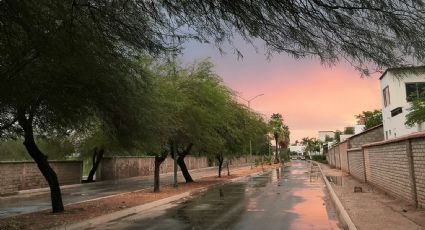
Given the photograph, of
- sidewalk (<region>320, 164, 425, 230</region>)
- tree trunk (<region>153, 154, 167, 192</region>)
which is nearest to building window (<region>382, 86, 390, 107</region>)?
tree trunk (<region>153, 154, 167, 192</region>)

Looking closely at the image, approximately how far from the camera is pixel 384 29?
7.38 m

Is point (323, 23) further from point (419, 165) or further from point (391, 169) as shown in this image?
point (391, 169)

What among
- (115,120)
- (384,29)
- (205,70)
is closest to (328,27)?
(384,29)

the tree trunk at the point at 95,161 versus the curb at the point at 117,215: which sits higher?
the tree trunk at the point at 95,161

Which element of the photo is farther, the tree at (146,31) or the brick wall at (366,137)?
the brick wall at (366,137)

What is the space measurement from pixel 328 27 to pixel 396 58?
117 centimetres

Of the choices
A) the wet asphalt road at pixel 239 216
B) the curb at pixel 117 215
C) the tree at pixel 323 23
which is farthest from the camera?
the curb at pixel 117 215

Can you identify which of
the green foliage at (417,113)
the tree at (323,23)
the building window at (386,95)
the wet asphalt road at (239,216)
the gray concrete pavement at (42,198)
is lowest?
the wet asphalt road at (239,216)

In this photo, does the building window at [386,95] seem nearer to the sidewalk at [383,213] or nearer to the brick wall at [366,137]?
the brick wall at [366,137]

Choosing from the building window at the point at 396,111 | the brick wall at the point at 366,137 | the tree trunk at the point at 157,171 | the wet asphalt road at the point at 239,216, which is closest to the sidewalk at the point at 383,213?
the wet asphalt road at the point at 239,216

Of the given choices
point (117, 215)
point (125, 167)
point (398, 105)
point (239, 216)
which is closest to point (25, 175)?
point (125, 167)

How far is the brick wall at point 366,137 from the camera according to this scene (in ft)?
157

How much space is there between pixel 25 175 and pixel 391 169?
2398cm

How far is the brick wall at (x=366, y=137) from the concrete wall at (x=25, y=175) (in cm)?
2533
